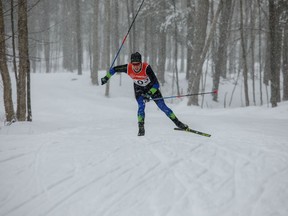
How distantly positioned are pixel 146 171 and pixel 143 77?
280 centimetres

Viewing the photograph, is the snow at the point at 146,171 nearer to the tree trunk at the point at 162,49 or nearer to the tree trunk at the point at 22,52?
the tree trunk at the point at 22,52

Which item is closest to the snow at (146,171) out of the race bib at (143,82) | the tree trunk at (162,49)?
the race bib at (143,82)

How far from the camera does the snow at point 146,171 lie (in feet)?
11.8

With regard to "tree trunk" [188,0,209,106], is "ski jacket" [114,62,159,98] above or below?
below

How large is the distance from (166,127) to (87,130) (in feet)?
7.79

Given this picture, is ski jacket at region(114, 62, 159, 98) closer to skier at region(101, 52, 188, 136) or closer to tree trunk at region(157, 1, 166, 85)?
skier at region(101, 52, 188, 136)

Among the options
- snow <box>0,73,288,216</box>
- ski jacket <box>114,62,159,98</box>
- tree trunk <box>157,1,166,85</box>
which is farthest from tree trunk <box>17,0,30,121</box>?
tree trunk <box>157,1,166,85</box>

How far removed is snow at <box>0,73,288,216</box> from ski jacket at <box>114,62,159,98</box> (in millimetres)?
1243

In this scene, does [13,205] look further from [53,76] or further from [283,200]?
[53,76]

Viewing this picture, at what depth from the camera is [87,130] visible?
26.5ft

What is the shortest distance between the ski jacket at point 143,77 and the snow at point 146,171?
4.08 ft

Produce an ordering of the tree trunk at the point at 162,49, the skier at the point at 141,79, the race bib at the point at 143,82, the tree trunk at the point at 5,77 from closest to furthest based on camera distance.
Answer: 1. the skier at the point at 141,79
2. the race bib at the point at 143,82
3. the tree trunk at the point at 5,77
4. the tree trunk at the point at 162,49

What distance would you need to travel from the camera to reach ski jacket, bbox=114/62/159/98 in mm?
6723

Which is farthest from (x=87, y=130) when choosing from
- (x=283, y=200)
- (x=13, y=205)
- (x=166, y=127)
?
(x=283, y=200)
